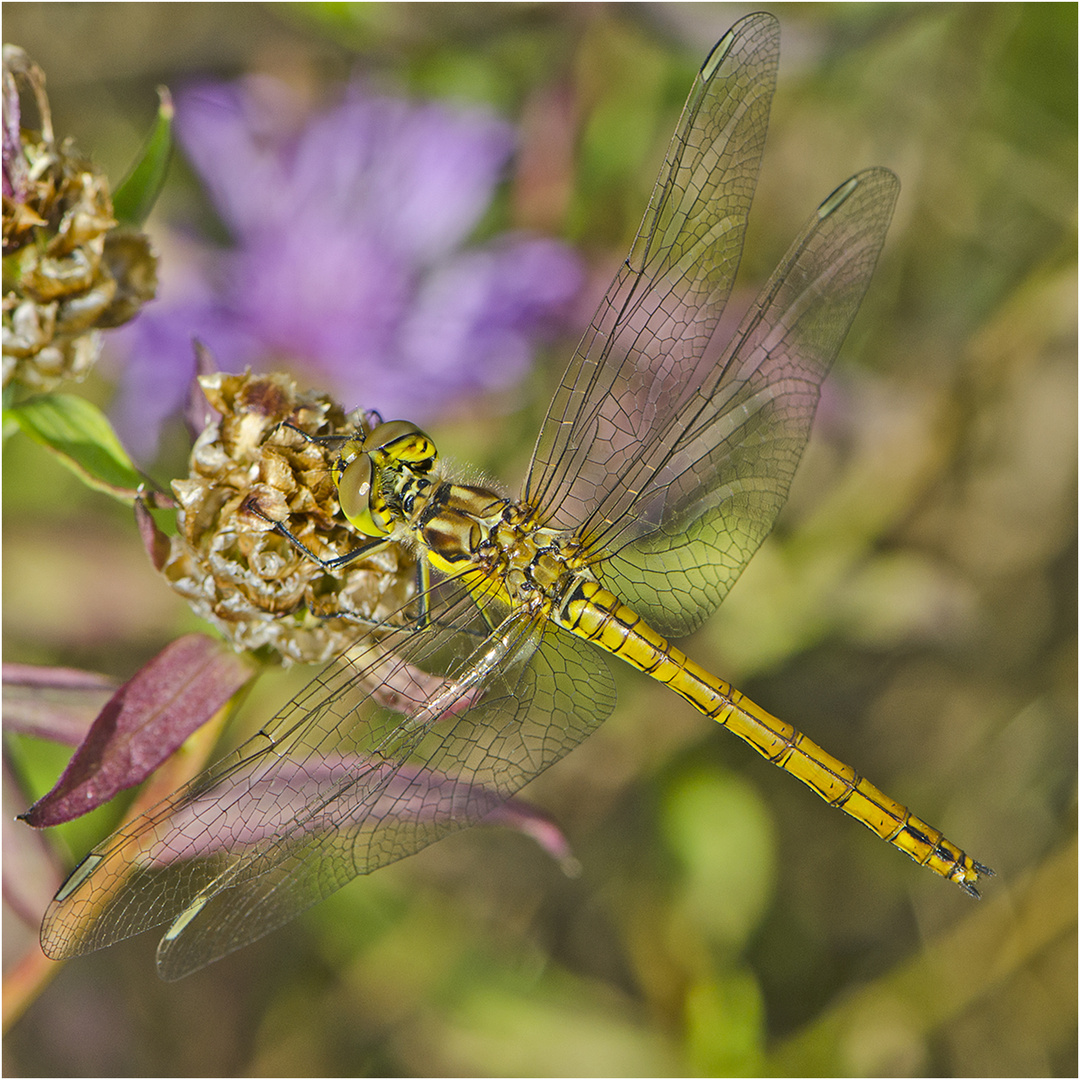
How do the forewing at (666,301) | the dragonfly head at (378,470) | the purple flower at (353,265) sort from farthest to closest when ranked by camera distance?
the purple flower at (353,265), the forewing at (666,301), the dragonfly head at (378,470)

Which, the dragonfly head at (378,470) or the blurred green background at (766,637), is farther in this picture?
the blurred green background at (766,637)

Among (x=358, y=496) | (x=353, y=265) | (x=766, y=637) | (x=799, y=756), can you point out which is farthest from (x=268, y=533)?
(x=766, y=637)

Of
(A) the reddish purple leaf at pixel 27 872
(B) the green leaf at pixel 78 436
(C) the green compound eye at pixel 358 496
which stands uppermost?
(C) the green compound eye at pixel 358 496

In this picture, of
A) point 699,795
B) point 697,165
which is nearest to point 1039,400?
point 699,795

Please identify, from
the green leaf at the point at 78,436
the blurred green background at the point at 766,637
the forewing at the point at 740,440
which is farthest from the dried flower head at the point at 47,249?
the blurred green background at the point at 766,637

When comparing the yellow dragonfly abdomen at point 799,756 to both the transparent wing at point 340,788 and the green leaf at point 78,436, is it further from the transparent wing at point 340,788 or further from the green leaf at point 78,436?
the green leaf at point 78,436

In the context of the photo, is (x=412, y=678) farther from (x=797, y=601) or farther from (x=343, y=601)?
(x=797, y=601)

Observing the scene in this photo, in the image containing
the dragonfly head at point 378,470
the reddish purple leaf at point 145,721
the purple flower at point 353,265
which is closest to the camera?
the reddish purple leaf at point 145,721

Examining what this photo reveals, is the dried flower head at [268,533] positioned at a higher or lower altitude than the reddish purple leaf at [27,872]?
higher

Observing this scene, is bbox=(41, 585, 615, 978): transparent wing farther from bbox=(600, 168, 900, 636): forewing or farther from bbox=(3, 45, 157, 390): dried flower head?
bbox=(3, 45, 157, 390): dried flower head
